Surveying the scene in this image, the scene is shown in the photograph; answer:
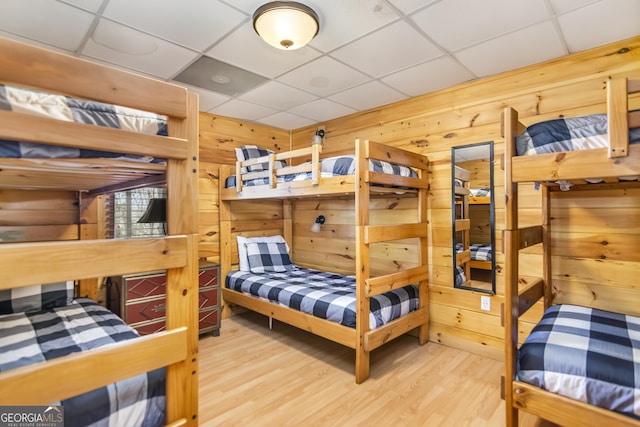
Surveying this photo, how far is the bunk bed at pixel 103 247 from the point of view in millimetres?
829

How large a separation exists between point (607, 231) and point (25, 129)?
2.86m

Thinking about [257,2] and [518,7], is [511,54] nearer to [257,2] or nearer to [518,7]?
[518,7]

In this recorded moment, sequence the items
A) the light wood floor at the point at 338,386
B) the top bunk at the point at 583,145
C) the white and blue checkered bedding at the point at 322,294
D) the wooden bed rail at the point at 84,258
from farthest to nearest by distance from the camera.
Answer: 1. the white and blue checkered bedding at the point at 322,294
2. the light wood floor at the point at 338,386
3. the top bunk at the point at 583,145
4. the wooden bed rail at the point at 84,258

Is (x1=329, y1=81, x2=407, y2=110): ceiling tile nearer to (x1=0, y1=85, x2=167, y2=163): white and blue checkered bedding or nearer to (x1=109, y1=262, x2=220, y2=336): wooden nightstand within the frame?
(x1=0, y1=85, x2=167, y2=163): white and blue checkered bedding

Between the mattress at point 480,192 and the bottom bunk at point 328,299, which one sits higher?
the mattress at point 480,192

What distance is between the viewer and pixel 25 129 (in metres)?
0.83

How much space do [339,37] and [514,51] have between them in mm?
1183

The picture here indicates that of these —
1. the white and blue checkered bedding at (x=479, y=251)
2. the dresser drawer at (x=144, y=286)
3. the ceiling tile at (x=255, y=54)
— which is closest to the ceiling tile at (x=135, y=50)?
the ceiling tile at (x=255, y=54)

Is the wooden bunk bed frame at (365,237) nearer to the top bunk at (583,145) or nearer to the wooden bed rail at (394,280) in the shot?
the wooden bed rail at (394,280)

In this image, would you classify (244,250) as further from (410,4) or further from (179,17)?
(410,4)

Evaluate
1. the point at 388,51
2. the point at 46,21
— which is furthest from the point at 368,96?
the point at 46,21

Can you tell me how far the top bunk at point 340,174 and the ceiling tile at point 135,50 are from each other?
100cm

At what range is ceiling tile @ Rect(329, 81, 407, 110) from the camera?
2.68 m

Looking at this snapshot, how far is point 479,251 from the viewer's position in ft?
8.37
